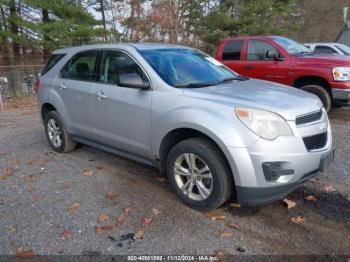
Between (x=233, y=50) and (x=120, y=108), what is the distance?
5.30 metres

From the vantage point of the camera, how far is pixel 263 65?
8.10 metres

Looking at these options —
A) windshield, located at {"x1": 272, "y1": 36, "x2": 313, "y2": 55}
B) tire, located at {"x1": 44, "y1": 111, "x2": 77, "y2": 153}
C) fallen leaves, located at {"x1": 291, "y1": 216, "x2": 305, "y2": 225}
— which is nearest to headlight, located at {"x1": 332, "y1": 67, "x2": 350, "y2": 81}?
windshield, located at {"x1": 272, "y1": 36, "x2": 313, "y2": 55}

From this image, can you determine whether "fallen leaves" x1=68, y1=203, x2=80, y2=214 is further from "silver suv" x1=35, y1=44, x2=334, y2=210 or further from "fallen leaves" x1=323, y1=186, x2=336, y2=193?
"fallen leaves" x1=323, y1=186, x2=336, y2=193

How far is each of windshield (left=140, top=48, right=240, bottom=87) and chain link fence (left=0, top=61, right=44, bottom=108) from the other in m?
9.80

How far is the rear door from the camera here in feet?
16.1

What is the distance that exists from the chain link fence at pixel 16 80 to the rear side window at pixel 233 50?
8190 millimetres

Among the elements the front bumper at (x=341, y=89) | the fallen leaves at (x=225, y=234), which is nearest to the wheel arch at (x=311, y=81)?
the front bumper at (x=341, y=89)

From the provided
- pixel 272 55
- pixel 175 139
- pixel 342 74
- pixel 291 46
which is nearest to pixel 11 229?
pixel 175 139

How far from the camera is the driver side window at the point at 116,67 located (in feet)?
13.9

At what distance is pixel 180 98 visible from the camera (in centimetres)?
369

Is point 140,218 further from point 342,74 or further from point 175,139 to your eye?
point 342,74

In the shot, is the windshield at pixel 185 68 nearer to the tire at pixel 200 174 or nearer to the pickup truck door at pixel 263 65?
the tire at pixel 200 174

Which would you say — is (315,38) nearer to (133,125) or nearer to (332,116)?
(332,116)

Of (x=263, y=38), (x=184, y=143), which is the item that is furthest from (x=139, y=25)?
(x=184, y=143)
